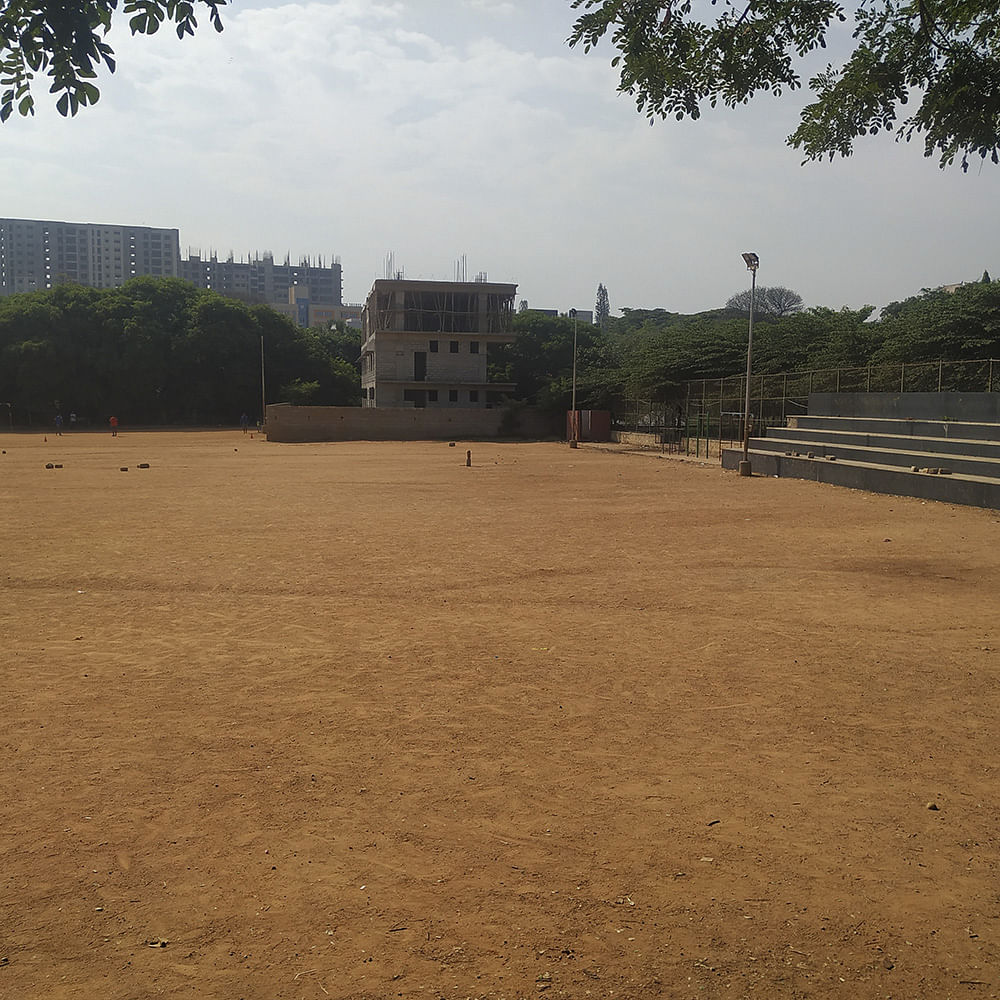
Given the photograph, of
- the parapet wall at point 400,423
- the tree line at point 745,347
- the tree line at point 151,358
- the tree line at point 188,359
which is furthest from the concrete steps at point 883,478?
Result: the tree line at point 151,358

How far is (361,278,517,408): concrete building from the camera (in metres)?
76.6

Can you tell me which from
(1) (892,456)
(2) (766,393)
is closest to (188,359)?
(2) (766,393)

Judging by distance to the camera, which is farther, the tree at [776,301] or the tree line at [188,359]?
the tree at [776,301]

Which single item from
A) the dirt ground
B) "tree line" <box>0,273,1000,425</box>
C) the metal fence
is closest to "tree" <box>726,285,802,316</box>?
"tree line" <box>0,273,1000,425</box>

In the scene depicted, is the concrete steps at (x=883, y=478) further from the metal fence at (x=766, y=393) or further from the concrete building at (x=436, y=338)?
the concrete building at (x=436, y=338)

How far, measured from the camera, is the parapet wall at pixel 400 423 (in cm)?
6078

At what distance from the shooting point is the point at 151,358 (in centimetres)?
8162

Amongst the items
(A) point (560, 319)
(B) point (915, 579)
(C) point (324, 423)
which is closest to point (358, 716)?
(B) point (915, 579)

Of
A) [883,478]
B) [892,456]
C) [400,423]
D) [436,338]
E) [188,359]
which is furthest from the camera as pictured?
[188,359]

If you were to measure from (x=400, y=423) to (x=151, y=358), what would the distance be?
102 feet

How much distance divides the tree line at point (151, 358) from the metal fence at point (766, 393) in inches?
1584

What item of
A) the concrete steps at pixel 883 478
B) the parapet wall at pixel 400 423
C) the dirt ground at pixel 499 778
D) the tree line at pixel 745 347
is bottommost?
the dirt ground at pixel 499 778

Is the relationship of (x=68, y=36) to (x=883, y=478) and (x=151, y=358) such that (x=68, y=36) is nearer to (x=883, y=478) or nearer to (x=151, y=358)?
(x=883, y=478)

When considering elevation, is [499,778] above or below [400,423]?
below
